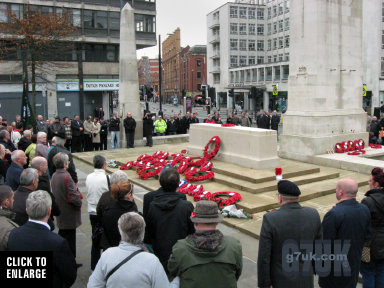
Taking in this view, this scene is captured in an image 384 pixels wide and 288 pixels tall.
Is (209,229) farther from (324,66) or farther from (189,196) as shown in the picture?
(324,66)

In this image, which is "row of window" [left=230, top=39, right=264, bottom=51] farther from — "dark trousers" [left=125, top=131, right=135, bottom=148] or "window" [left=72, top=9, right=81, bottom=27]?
"dark trousers" [left=125, top=131, right=135, bottom=148]

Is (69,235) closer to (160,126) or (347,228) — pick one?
(347,228)

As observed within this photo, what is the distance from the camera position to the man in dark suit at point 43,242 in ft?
11.3

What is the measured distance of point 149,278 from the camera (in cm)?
299

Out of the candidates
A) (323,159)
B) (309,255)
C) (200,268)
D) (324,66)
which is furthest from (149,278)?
(324,66)

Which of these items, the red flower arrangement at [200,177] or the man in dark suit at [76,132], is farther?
the man in dark suit at [76,132]

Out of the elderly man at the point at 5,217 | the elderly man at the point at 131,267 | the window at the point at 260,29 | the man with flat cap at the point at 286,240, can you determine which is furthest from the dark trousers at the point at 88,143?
the window at the point at 260,29

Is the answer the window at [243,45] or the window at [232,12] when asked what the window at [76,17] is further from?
the window at [243,45]

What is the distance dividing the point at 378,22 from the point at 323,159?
142 ft

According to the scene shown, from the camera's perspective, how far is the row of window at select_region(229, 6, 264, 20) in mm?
→ 71375

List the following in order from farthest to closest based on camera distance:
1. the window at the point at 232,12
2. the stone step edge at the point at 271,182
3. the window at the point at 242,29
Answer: the window at the point at 242,29
the window at the point at 232,12
the stone step edge at the point at 271,182

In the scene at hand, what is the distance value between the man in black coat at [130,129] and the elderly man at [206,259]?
1516cm

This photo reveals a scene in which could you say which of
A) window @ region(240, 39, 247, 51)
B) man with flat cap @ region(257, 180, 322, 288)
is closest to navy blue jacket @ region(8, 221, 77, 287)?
man with flat cap @ region(257, 180, 322, 288)

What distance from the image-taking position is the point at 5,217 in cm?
409
